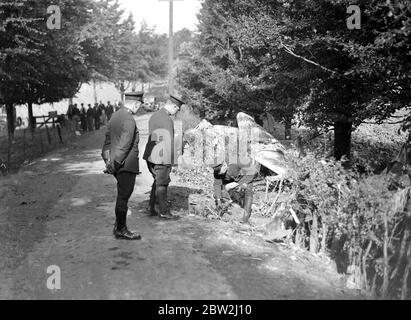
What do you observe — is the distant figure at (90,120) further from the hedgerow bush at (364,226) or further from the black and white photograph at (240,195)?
the hedgerow bush at (364,226)

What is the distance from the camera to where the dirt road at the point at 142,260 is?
4613mm

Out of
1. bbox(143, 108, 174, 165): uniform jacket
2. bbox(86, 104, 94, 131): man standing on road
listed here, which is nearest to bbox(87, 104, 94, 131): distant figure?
bbox(86, 104, 94, 131): man standing on road

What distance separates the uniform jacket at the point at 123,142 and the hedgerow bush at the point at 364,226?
2226 mm

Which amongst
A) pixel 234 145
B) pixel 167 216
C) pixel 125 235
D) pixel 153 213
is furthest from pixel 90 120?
pixel 125 235

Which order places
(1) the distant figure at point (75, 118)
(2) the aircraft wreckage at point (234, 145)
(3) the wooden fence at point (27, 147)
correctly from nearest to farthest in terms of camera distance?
1. (2) the aircraft wreckage at point (234, 145)
2. (3) the wooden fence at point (27, 147)
3. (1) the distant figure at point (75, 118)

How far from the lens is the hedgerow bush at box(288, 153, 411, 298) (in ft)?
16.7

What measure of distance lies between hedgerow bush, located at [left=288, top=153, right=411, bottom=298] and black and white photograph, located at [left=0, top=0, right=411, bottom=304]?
0.02 metres

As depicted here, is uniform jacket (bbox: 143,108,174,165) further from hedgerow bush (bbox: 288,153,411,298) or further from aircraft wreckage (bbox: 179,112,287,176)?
hedgerow bush (bbox: 288,153,411,298)

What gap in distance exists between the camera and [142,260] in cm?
540

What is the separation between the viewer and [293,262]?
5.61 metres

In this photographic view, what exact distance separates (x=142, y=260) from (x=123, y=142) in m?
1.53

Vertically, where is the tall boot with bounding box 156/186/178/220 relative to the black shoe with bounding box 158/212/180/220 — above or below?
above

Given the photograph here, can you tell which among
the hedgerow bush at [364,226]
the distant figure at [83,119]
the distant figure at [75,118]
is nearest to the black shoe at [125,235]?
the hedgerow bush at [364,226]

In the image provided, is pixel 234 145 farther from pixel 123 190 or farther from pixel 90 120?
pixel 90 120
